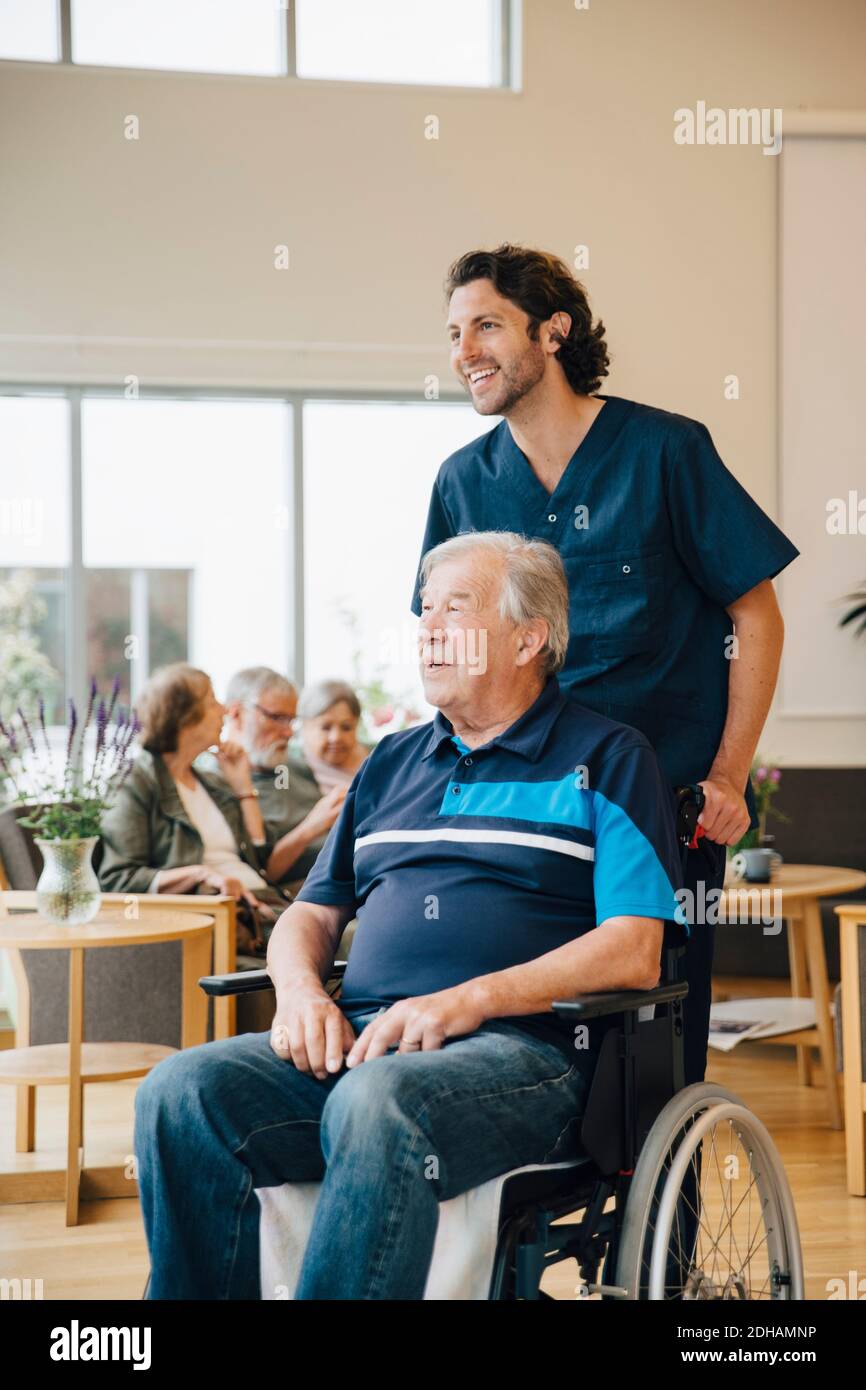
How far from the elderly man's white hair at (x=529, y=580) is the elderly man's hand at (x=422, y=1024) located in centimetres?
50

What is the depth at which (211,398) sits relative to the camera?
231 inches

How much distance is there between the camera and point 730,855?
4.33 metres

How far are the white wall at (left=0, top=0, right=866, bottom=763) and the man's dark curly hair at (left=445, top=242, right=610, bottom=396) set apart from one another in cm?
384

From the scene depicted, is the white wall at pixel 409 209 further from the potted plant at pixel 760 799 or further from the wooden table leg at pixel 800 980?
the wooden table leg at pixel 800 980

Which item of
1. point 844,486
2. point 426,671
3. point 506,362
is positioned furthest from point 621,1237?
point 844,486

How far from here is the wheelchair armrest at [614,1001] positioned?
154 centimetres

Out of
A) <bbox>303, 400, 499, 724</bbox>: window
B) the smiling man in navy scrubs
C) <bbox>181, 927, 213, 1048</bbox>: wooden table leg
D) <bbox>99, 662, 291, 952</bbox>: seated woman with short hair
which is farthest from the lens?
<bbox>303, 400, 499, 724</bbox>: window

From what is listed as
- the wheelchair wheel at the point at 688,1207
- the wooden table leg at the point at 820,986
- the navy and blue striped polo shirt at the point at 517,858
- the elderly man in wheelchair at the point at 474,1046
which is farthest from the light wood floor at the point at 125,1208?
the navy and blue striped polo shirt at the point at 517,858

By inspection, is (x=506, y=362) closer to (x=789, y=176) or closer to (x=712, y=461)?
(x=712, y=461)

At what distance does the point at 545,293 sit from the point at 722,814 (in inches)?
30.8

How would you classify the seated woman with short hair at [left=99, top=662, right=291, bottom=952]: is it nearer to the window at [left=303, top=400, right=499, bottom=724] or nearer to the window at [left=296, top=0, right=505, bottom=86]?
the window at [left=303, top=400, right=499, bottom=724]

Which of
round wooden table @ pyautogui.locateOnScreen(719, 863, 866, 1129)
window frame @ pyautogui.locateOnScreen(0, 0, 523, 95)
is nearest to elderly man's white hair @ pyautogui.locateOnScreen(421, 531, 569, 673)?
round wooden table @ pyautogui.locateOnScreen(719, 863, 866, 1129)

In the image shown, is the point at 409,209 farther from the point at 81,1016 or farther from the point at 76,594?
the point at 81,1016

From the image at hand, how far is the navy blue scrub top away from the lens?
2010mm
